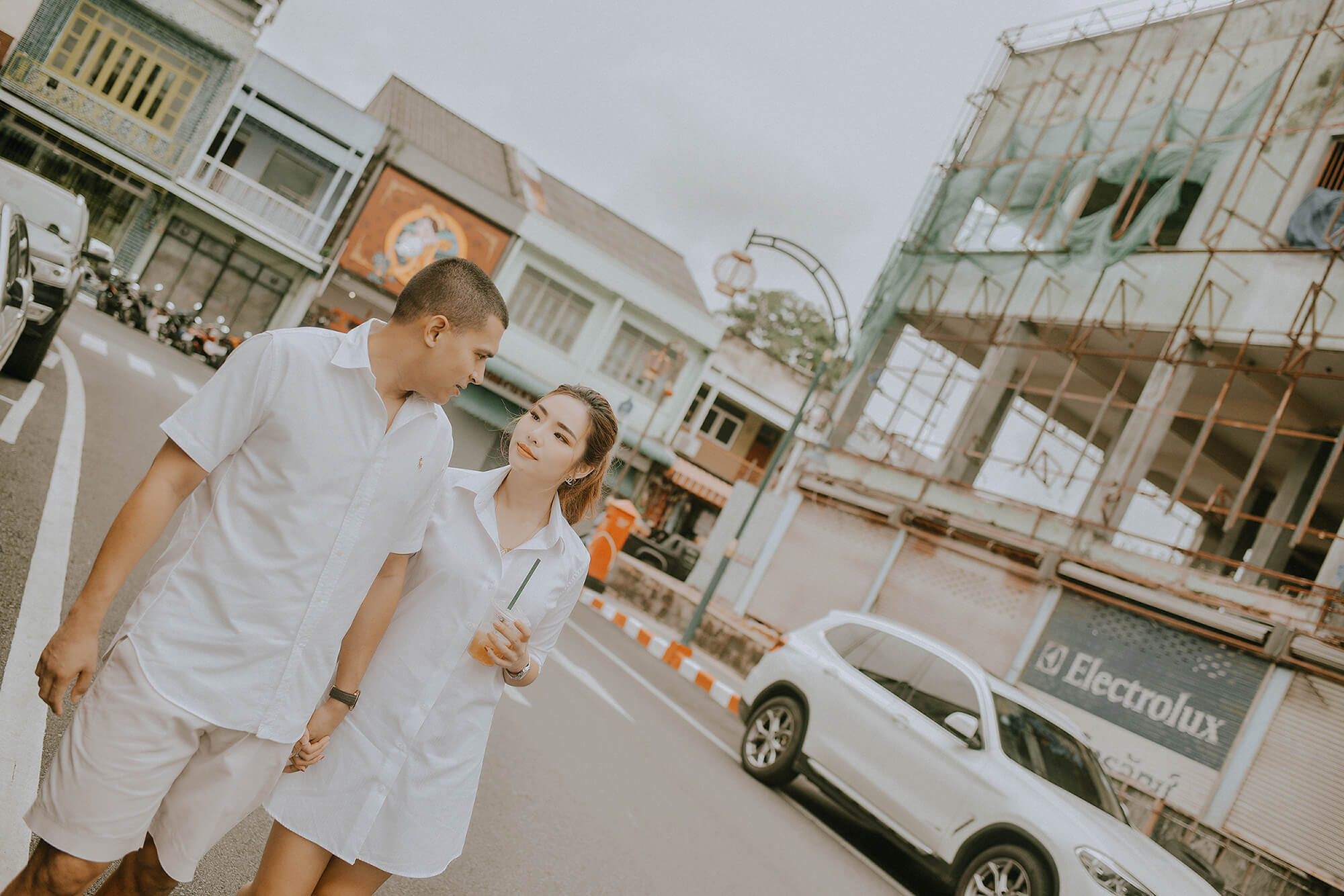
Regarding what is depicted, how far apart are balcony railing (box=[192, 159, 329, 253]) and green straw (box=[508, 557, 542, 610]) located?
28915mm

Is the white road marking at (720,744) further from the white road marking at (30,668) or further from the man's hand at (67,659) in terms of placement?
the man's hand at (67,659)

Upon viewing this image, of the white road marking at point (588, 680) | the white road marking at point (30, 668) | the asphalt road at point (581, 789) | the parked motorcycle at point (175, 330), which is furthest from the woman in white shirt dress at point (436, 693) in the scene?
the parked motorcycle at point (175, 330)

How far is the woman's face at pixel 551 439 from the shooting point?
263cm

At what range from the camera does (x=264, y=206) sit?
29.3 m

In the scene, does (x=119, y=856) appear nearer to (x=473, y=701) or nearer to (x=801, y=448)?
(x=473, y=701)

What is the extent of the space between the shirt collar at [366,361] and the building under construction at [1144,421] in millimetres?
12313

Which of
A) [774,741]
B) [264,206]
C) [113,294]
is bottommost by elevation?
[113,294]

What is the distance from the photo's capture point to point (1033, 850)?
20.3ft

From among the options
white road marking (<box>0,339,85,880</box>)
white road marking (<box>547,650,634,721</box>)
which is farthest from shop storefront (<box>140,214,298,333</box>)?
white road marking (<box>0,339,85,880</box>)

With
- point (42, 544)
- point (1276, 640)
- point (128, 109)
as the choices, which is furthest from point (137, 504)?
point (128, 109)

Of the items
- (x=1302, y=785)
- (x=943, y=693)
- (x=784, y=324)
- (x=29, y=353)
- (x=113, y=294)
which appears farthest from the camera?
(x=784, y=324)

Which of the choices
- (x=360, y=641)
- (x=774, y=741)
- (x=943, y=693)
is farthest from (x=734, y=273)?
(x=360, y=641)

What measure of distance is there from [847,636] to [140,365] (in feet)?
43.9

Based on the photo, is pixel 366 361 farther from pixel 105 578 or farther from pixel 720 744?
pixel 720 744
